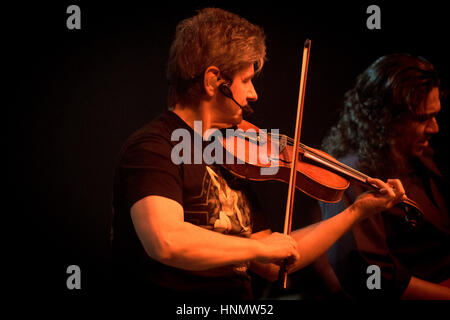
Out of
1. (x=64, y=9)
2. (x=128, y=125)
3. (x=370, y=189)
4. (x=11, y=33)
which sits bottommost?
(x=370, y=189)

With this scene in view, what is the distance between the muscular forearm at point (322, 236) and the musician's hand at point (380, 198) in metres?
0.03

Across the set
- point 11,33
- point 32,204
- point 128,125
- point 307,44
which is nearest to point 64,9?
point 11,33

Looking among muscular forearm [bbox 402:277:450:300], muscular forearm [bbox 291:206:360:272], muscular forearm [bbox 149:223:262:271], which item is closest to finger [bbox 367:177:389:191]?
muscular forearm [bbox 291:206:360:272]

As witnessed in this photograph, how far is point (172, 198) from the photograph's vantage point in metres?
1.07

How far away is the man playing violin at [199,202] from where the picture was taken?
1.05 meters

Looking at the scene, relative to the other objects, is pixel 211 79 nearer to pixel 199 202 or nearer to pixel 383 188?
pixel 199 202

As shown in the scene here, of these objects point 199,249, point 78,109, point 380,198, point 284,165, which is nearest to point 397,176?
point 380,198

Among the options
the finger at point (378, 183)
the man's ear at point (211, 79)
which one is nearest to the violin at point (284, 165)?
the finger at point (378, 183)

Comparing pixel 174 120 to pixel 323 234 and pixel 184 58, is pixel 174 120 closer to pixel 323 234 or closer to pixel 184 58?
pixel 184 58

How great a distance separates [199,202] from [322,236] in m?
0.46

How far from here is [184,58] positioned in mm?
1266

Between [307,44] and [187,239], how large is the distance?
0.65 meters

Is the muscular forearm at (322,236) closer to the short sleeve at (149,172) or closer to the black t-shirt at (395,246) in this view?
the black t-shirt at (395,246)

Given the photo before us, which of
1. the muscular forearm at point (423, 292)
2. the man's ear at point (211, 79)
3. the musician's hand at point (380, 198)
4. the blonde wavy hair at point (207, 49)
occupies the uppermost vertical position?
the blonde wavy hair at point (207, 49)
